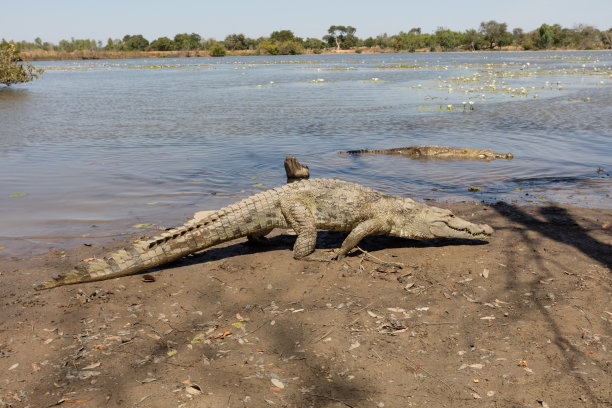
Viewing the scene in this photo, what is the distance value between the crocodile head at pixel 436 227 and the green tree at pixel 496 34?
131286 millimetres

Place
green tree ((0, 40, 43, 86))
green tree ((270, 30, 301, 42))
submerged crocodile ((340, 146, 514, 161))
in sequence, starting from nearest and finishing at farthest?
1. submerged crocodile ((340, 146, 514, 161))
2. green tree ((0, 40, 43, 86))
3. green tree ((270, 30, 301, 42))

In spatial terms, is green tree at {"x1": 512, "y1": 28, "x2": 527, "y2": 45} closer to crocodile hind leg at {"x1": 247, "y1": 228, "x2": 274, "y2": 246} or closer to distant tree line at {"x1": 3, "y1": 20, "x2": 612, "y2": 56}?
distant tree line at {"x1": 3, "y1": 20, "x2": 612, "y2": 56}

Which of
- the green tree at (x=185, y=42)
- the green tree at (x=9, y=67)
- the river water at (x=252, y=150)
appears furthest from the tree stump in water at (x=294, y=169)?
the green tree at (x=185, y=42)

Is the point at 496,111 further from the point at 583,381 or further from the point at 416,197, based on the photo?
the point at 583,381

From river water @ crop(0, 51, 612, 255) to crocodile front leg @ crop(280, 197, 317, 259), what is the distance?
2725 millimetres

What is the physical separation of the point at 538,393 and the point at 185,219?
611 cm

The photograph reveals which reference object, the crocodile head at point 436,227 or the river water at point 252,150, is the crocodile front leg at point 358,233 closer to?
the crocodile head at point 436,227

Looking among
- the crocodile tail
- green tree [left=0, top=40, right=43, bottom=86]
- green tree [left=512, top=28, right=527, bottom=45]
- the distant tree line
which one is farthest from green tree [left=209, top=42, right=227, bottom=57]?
the crocodile tail

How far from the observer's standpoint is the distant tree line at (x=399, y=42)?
371 ft

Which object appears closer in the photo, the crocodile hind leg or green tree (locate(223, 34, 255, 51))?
the crocodile hind leg

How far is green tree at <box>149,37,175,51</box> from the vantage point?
422 feet

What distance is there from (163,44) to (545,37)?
102m

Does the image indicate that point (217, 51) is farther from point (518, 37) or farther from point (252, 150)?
point (252, 150)

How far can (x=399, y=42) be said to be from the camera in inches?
5064
